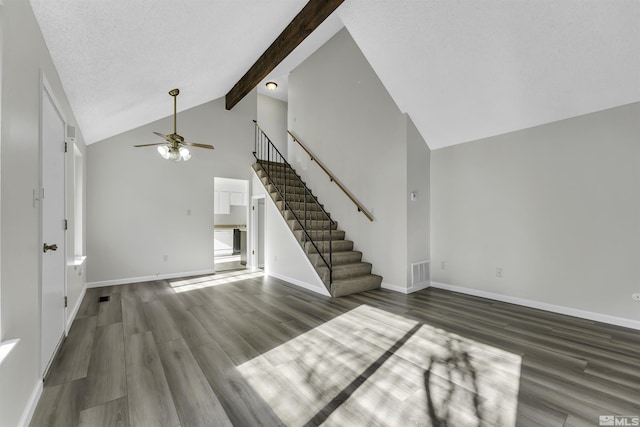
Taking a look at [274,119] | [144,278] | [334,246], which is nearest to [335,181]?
[334,246]

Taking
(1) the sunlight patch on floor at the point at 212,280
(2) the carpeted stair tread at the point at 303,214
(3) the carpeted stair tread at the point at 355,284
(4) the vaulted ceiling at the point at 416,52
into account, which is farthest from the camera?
(2) the carpeted stair tread at the point at 303,214

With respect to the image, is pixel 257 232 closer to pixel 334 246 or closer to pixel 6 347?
pixel 334 246

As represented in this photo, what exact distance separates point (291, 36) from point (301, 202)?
10.1 feet

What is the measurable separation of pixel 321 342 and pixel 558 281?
3124 millimetres

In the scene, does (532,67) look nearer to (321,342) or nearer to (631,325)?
(631,325)

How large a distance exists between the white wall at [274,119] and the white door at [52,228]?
6.55m

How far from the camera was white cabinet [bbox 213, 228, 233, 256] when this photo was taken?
8.98m

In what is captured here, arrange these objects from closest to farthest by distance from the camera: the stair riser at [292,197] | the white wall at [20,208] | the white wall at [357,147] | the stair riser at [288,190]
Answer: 1. the white wall at [20,208]
2. the white wall at [357,147]
3. the stair riser at [292,197]
4. the stair riser at [288,190]

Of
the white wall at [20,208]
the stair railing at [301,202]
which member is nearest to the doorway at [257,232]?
the stair railing at [301,202]

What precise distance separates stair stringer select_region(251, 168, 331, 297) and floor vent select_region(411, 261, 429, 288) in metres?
1.42

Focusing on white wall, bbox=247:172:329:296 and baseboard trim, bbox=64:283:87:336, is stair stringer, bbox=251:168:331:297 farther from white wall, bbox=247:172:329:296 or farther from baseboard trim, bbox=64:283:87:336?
baseboard trim, bbox=64:283:87:336

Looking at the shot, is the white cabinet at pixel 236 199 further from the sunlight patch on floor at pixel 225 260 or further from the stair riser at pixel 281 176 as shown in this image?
the stair riser at pixel 281 176

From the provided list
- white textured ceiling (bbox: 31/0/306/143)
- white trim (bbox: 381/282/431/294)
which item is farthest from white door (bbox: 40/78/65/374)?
white trim (bbox: 381/282/431/294)

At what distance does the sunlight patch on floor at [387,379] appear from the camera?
163 centimetres
